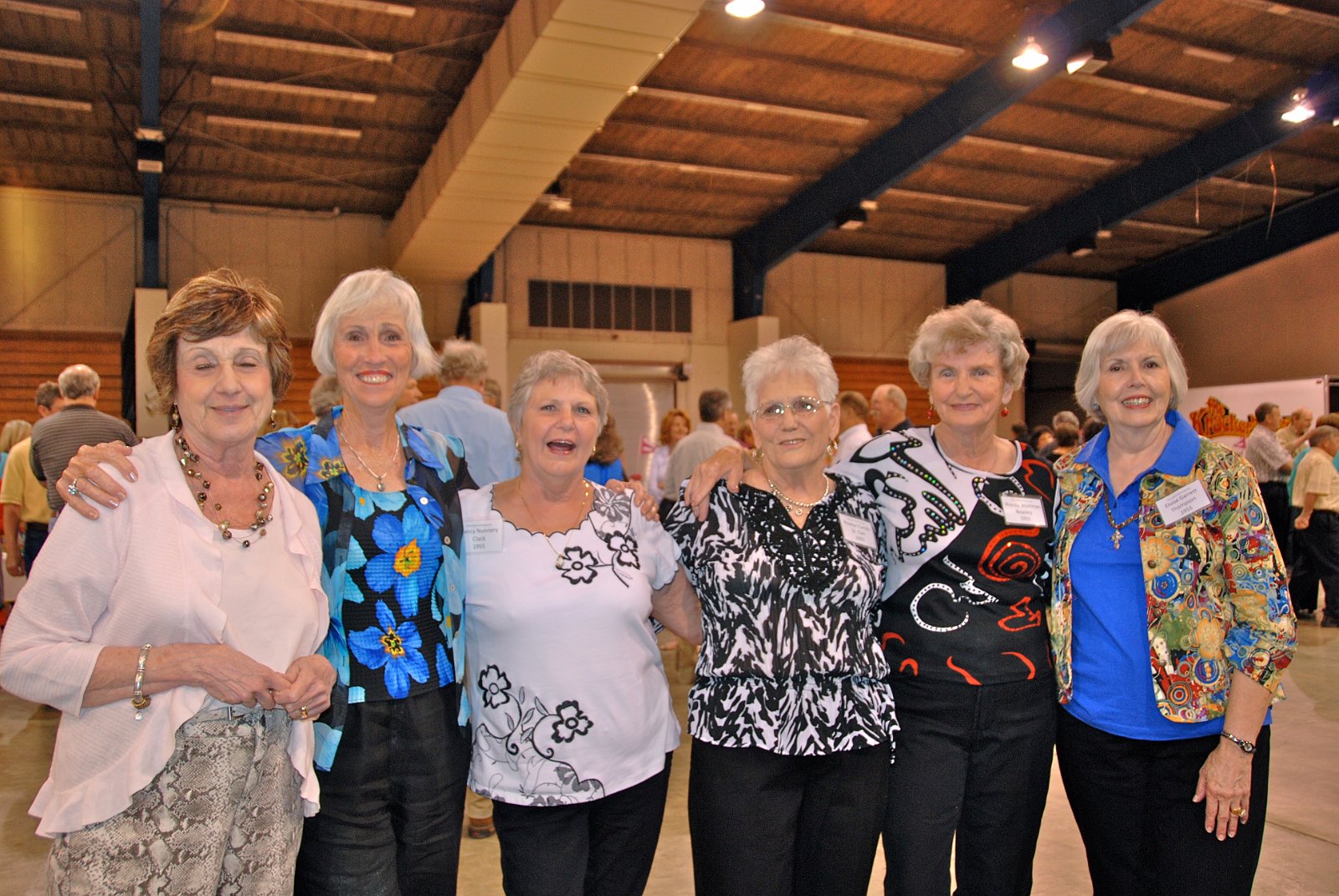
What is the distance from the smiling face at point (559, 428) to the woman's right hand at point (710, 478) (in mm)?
262

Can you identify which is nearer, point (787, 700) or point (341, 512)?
point (341, 512)

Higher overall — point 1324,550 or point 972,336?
point 972,336

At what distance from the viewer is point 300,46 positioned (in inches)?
339

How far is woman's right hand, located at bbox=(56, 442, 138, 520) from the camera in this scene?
1476mm

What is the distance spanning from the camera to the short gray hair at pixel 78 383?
502cm

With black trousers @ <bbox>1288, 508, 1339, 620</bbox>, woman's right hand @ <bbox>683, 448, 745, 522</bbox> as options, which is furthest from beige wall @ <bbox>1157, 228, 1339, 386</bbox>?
woman's right hand @ <bbox>683, 448, 745, 522</bbox>

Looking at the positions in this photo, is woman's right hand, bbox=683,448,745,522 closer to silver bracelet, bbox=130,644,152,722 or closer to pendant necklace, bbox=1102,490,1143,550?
pendant necklace, bbox=1102,490,1143,550

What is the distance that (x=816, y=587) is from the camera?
2068 millimetres

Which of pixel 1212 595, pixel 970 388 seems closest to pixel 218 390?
pixel 970 388

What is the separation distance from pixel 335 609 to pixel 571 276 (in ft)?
40.7

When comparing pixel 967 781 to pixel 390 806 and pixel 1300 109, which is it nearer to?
pixel 390 806

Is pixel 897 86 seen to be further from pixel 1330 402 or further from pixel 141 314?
pixel 141 314

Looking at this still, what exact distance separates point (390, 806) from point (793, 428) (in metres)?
1.18

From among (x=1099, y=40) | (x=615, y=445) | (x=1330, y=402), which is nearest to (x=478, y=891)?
(x=615, y=445)
